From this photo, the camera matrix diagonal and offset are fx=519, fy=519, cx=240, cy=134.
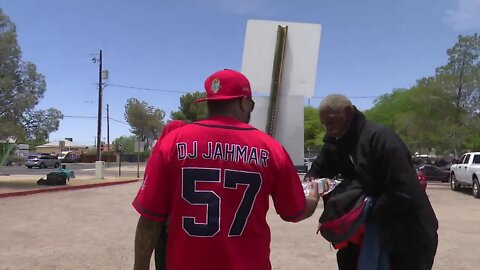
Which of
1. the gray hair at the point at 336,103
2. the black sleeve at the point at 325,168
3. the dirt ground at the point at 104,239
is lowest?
the dirt ground at the point at 104,239

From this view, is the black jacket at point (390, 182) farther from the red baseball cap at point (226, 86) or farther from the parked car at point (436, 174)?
the parked car at point (436, 174)

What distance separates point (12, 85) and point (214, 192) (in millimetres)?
21058

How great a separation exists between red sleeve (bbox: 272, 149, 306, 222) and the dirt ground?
15.2ft

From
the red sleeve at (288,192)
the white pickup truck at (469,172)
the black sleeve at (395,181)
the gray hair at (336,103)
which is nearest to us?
the red sleeve at (288,192)

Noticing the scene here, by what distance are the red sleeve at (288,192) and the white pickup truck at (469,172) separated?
18390 mm

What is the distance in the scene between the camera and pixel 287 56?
3857 millimetres

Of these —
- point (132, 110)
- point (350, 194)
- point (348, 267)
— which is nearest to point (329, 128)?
point (350, 194)

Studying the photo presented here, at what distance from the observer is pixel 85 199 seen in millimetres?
17000

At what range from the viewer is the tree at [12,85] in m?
20.8

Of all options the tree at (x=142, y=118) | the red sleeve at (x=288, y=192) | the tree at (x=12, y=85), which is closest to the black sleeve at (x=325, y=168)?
the red sleeve at (x=288, y=192)

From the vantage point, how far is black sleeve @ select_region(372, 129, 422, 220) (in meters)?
2.77

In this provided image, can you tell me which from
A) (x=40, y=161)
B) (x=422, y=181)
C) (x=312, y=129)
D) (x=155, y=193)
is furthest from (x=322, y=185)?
(x=312, y=129)

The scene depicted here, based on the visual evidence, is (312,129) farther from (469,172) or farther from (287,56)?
(287,56)

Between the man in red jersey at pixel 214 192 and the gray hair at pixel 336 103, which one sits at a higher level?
the gray hair at pixel 336 103
